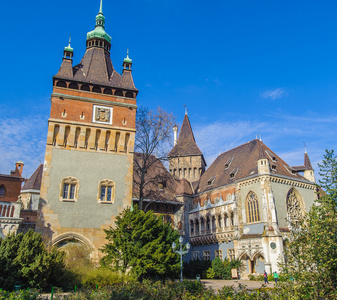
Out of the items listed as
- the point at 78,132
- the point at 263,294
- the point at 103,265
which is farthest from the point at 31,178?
the point at 263,294

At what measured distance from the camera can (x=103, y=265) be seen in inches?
722

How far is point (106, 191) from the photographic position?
72.6 ft

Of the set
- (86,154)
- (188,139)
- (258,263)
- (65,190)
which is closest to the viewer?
(65,190)

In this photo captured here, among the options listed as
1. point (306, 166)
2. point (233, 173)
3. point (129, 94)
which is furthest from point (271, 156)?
point (129, 94)

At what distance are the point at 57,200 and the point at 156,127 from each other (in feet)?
32.7

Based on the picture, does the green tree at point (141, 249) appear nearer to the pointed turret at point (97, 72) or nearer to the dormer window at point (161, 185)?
the pointed turret at point (97, 72)

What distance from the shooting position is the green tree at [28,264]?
49.5 feet

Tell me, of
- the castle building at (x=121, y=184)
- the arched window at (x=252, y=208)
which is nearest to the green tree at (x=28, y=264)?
the castle building at (x=121, y=184)

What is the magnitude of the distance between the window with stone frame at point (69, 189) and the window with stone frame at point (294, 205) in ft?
67.9

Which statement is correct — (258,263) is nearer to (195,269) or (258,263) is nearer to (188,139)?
(195,269)

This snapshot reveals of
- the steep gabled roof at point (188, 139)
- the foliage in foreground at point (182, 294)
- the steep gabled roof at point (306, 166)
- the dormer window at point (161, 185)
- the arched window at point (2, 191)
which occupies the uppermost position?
the steep gabled roof at point (188, 139)

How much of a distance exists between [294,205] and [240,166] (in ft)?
22.5

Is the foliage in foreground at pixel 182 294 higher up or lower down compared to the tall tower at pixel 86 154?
lower down

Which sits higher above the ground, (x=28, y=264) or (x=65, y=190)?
(x=65, y=190)
